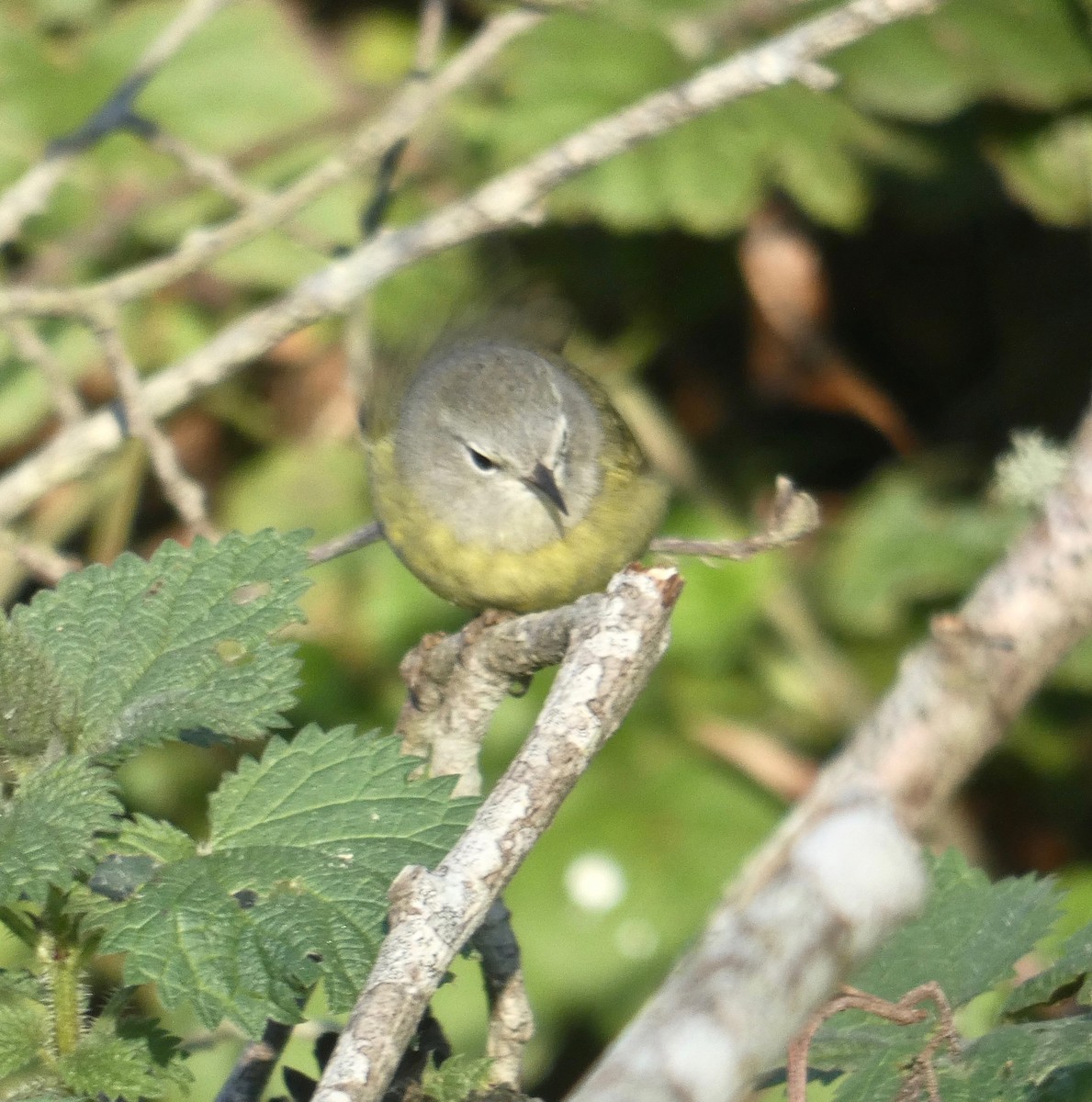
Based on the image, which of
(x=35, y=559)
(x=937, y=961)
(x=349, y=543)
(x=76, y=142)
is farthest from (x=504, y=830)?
(x=76, y=142)

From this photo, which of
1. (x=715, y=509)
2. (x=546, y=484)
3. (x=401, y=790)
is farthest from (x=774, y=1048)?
(x=715, y=509)

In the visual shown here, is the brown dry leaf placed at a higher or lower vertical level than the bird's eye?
lower

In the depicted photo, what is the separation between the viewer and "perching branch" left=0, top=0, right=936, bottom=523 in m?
3.34

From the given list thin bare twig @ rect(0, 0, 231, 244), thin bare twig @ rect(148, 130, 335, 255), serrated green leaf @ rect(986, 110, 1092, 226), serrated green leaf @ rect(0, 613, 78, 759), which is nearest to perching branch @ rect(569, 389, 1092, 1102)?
serrated green leaf @ rect(0, 613, 78, 759)

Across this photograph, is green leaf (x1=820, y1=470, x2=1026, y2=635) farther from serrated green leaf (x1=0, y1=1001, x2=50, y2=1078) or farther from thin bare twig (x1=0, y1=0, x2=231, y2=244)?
serrated green leaf (x1=0, y1=1001, x2=50, y2=1078)

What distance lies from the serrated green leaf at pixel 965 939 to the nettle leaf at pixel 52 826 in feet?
3.21

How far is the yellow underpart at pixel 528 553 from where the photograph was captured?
312 cm

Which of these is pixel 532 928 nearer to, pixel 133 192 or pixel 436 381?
pixel 436 381

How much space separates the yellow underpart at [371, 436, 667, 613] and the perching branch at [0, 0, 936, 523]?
1.75ft

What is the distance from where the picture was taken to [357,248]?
3.78 meters

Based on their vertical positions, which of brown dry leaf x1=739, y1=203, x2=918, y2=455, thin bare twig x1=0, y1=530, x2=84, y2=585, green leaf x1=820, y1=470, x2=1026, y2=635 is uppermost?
thin bare twig x1=0, y1=530, x2=84, y2=585

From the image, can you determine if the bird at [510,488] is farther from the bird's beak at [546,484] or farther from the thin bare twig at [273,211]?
the thin bare twig at [273,211]

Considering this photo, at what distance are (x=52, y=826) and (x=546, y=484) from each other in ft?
5.63

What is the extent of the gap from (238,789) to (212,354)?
2.14 metres
